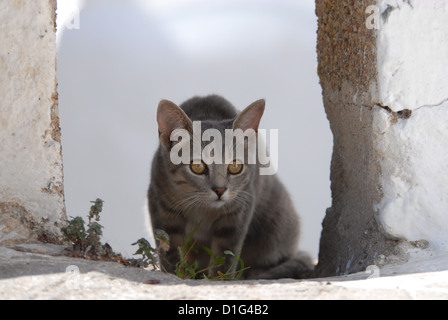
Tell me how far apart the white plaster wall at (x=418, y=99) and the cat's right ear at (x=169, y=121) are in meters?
0.88

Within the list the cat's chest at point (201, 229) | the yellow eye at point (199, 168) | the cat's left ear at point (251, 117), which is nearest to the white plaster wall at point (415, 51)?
the cat's left ear at point (251, 117)

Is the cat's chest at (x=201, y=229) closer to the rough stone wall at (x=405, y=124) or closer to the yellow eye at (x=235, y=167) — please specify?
the yellow eye at (x=235, y=167)

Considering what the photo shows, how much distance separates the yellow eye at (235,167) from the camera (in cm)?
246

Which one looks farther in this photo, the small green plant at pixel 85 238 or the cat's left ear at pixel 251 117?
the cat's left ear at pixel 251 117

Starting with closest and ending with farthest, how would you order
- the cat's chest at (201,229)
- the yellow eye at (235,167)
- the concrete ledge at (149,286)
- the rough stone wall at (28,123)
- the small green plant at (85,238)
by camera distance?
the concrete ledge at (149,286)
the small green plant at (85,238)
the rough stone wall at (28,123)
the yellow eye at (235,167)
the cat's chest at (201,229)

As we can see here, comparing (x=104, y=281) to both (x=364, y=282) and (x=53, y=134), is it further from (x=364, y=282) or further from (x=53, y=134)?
(x=53, y=134)

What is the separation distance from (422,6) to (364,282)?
1157mm

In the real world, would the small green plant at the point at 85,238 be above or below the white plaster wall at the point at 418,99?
below

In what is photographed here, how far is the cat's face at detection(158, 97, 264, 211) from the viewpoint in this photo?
2.38m

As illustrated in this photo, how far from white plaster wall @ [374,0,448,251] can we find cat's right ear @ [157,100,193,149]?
0.88 metres

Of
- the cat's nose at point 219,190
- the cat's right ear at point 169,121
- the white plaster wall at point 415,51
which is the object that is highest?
the white plaster wall at point 415,51

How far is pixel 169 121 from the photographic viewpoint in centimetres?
247

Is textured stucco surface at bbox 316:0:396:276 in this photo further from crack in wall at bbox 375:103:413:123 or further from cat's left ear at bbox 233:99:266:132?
cat's left ear at bbox 233:99:266:132

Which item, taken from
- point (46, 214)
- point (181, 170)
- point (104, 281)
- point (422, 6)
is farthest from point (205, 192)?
point (422, 6)
